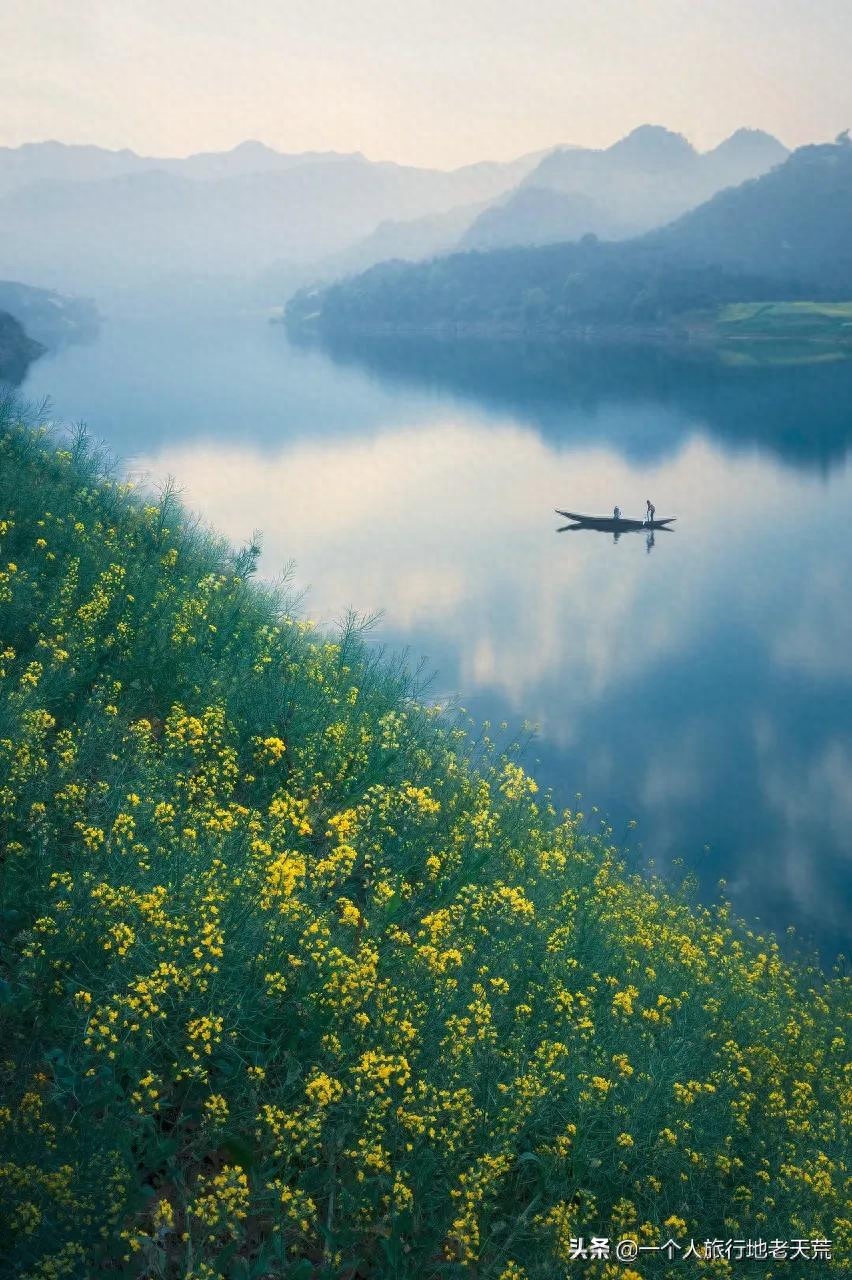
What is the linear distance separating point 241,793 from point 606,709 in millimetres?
20008

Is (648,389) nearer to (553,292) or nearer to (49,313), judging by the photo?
(553,292)

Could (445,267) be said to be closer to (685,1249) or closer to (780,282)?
(780,282)

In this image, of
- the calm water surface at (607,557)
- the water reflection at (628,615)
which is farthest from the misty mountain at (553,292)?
the water reflection at (628,615)

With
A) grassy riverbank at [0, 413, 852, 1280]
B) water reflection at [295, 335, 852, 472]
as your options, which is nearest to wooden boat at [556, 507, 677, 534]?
water reflection at [295, 335, 852, 472]

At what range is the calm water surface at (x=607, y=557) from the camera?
24.7 m

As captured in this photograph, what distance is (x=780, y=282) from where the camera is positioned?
16625 cm

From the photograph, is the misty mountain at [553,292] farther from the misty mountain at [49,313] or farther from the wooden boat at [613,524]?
the wooden boat at [613,524]

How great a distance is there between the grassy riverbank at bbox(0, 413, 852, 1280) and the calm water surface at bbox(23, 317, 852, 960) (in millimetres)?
11206

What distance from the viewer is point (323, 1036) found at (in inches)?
279

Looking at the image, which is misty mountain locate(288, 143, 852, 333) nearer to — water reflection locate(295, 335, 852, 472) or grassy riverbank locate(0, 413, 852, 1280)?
water reflection locate(295, 335, 852, 472)

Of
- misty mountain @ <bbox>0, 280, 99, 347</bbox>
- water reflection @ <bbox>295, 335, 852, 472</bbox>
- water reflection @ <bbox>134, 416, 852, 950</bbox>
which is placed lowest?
water reflection @ <bbox>134, 416, 852, 950</bbox>

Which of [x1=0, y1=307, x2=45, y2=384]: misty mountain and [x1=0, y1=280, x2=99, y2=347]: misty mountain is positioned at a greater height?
[x1=0, y1=280, x2=99, y2=347]: misty mountain

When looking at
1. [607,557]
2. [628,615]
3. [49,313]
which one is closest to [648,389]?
[607,557]

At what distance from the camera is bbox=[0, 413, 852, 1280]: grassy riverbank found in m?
6.04
